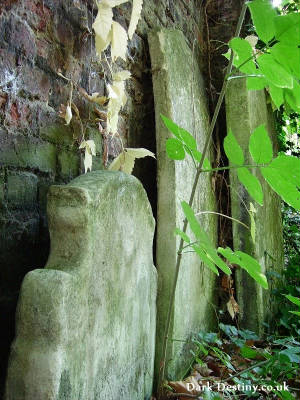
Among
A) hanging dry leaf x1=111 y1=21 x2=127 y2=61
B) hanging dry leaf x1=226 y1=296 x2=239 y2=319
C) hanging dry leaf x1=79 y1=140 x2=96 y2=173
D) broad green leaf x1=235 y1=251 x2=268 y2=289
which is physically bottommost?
hanging dry leaf x1=226 y1=296 x2=239 y2=319

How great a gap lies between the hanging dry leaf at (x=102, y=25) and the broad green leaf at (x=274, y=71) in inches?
31.2

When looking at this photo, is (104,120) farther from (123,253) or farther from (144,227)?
(123,253)

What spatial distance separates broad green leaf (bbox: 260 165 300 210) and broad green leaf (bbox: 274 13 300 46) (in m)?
0.29

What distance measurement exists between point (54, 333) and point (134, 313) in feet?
1.83

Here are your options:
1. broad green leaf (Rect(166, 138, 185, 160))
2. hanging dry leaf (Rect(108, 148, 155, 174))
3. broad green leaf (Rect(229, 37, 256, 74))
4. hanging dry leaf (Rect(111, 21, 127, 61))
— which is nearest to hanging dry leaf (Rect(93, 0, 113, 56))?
hanging dry leaf (Rect(111, 21, 127, 61))

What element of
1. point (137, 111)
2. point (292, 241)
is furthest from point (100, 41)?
point (292, 241)

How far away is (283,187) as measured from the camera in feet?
3.15

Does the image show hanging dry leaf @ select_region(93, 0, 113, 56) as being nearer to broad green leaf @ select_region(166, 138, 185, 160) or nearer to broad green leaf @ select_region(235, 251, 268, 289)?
broad green leaf @ select_region(166, 138, 185, 160)

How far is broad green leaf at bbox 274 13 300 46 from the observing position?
2.69 ft

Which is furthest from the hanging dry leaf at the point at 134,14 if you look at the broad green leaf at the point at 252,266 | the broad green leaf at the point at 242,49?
the broad green leaf at the point at 252,266

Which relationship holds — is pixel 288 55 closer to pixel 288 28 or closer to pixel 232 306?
pixel 288 28

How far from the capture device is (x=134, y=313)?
1549 mm

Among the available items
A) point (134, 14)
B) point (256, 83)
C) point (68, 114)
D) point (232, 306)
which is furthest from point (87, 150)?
point (232, 306)

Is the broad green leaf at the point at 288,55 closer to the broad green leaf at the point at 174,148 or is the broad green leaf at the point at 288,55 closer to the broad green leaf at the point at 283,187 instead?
the broad green leaf at the point at 283,187
